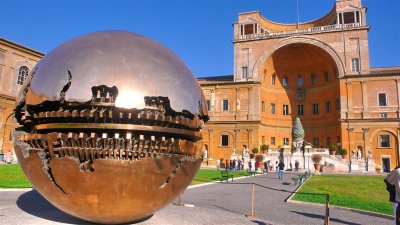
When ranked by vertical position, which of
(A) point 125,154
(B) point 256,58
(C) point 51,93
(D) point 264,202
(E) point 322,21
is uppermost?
(E) point 322,21

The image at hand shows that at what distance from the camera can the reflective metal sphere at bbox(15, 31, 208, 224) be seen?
14.3 ft

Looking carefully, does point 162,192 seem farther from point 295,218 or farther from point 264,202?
point 264,202

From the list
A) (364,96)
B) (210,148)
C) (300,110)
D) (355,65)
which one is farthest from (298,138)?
(210,148)

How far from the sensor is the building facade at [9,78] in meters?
38.5

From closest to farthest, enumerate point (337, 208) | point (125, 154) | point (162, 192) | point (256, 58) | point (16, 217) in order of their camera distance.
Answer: point (125, 154) < point (162, 192) < point (16, 217) < point (337, 208) < point (256, 58)

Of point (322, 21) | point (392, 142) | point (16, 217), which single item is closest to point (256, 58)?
point (322, 21)

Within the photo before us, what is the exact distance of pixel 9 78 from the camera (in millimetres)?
39875

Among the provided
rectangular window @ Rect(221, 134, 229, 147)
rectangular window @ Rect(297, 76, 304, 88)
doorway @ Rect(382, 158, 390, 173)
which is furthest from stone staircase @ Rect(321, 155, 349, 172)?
rectangular window @ Rect(297, 76, 304, 88)

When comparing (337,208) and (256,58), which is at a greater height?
(256,58)

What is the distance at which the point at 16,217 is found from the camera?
650cm

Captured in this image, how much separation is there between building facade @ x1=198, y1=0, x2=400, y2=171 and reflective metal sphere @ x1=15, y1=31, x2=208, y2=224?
37.8m

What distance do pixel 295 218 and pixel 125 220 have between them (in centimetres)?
514

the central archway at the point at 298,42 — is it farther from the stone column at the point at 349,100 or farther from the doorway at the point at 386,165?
the doorway at the point at 386,165

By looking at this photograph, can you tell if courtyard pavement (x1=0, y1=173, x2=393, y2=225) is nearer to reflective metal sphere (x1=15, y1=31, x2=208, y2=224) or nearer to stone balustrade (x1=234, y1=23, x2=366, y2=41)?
reflective metal sphere (x1=15, y1=31, x2=208, y2=224)
